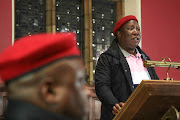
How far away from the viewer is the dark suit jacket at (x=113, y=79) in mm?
2588

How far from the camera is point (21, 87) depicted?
55 centimetres

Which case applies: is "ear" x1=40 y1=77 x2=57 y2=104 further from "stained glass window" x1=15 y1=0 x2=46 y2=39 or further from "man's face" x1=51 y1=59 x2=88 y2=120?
"stained glass window" x1=15 y1=0 x2=46 y2=39

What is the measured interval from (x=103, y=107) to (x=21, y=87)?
A: 216cm

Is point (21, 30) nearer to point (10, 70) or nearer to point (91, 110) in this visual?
point (91, 110)

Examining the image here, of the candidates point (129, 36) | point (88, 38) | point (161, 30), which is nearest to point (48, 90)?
point (129, 36)

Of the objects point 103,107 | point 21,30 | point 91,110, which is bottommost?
point 91,110

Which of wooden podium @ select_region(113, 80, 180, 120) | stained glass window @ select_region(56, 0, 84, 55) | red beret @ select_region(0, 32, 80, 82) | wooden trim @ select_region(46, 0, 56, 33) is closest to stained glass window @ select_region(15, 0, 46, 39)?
wooden trim @ select_region(46, 0, 56, 33)

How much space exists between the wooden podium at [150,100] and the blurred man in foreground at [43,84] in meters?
1.28

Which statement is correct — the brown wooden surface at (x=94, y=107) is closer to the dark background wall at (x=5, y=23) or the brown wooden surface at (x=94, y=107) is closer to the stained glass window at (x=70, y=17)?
the stained glass window at (x=70, y=17)

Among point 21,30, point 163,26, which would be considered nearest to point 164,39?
point 163,26

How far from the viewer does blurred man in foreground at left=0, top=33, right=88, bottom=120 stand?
552mm

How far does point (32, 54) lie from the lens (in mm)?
562

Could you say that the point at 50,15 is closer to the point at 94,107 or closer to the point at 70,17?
the point at 70,17

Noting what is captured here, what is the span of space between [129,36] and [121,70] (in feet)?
0.95
